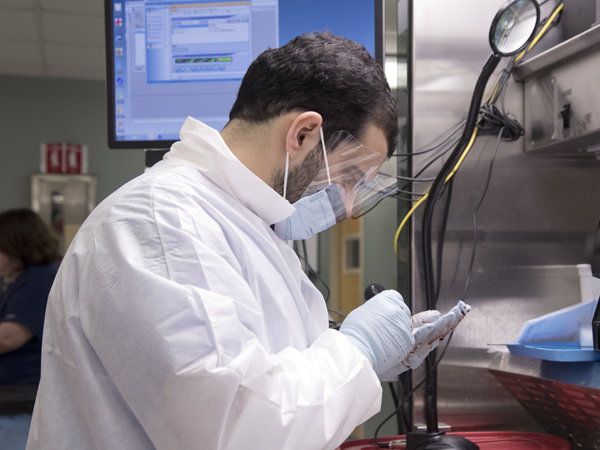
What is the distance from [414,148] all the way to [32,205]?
4099 mm

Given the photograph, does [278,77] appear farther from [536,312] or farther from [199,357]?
[536,312]

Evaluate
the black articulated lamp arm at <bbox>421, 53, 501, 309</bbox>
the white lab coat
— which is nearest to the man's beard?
the white lab coat

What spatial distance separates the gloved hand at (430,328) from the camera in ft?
2.94

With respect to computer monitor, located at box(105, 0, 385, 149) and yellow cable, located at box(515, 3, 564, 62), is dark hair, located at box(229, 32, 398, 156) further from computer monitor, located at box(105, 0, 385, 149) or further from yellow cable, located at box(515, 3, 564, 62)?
yellow cable, located at box(515, 3, 564, 62)

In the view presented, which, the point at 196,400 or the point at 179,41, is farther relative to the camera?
the point at 179,41

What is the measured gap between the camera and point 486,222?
130 cm

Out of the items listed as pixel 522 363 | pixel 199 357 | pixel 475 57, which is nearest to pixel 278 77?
pixel 199 357

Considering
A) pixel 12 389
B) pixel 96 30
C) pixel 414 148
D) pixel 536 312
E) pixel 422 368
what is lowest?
pixel 12 389

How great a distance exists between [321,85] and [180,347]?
1.53 feet

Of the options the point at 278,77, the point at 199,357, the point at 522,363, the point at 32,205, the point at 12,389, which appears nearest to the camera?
the point at 199,357

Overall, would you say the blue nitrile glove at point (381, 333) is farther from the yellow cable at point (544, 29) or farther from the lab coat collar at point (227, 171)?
the yellow cable at point (544, 29)

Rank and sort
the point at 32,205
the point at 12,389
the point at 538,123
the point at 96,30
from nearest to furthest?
the point at 538,123 < the point at 12,389 < the point at 96,30 < the point at 32,205

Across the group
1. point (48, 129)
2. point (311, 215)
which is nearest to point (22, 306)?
point (311, 215)

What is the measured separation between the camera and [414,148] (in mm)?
1273
